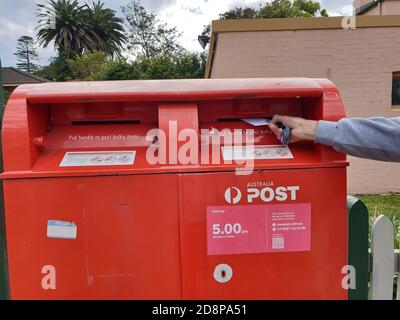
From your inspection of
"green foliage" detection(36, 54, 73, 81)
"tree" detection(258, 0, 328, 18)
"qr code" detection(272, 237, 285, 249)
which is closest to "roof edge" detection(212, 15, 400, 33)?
"qr code" detection(272, 237, 285, 249)

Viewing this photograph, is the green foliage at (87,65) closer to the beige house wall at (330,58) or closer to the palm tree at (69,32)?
the palm tree at (69,32)

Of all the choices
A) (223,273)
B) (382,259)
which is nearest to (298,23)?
(382,259)

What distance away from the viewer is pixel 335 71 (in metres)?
7.33

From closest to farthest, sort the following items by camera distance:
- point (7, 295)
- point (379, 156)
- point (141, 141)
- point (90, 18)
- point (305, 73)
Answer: point (379, 156) < point (141, 141) < point (7, 295) < point (305, 73) < point (90, 18)

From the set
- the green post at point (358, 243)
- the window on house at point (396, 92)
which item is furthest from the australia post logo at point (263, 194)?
the window on house at point (396, 92)

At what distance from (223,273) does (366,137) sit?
718 mm

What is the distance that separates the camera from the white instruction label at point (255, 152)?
A: 146 cm

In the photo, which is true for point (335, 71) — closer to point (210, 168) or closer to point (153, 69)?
point (210, 168)

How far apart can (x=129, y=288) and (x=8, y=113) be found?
0.79 meters

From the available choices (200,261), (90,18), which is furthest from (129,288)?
(90,18)

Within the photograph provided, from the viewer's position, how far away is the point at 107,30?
3662 centimetres

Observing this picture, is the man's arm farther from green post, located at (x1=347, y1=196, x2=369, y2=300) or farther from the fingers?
green post, located at (x1=347, y1=196, x2=369, y2=300)

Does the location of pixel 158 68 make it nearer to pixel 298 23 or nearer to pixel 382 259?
pixel 298 23

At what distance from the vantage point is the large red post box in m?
1.41
